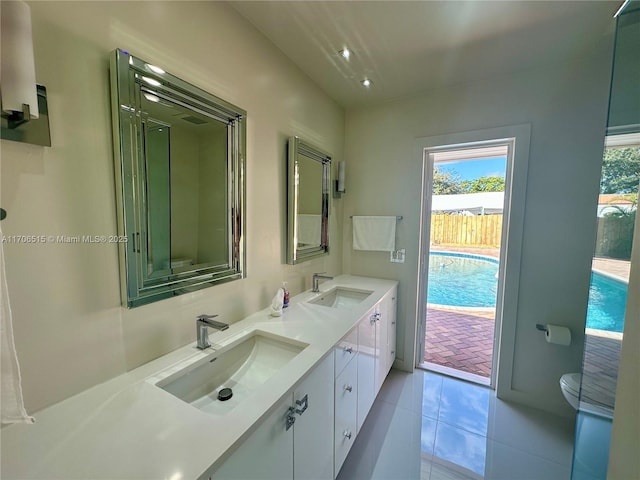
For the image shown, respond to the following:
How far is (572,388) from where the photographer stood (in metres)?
1.65

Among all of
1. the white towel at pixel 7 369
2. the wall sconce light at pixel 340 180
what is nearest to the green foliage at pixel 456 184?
the wall sconce light at pixel 340 180

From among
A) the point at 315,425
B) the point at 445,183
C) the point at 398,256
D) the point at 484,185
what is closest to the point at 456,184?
the point at 445,183

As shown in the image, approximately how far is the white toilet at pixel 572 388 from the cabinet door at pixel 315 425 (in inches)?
59.9

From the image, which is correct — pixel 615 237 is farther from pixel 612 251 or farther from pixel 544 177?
pixel 544 177

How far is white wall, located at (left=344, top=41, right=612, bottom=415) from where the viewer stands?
5.92ft

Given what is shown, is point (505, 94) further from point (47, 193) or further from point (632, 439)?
point (47, 193)

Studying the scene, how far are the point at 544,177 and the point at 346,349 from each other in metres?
1.92

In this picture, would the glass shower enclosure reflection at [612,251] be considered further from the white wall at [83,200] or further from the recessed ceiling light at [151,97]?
the recessed ceiling light at [151,97]

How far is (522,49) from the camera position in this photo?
1.71 meters

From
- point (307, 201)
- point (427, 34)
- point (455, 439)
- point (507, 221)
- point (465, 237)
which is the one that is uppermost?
point (427, 34)

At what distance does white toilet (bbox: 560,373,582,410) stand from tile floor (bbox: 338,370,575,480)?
37 centimetres

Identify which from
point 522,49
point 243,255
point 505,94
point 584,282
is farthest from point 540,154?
point 243,255

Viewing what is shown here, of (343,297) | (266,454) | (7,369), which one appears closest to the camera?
(7,369)

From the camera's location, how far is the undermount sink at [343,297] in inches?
84.7
